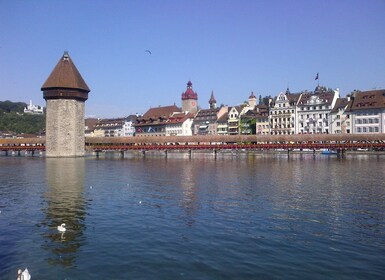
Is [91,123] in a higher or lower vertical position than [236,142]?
higher

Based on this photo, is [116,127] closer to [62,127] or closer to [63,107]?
[62,127]

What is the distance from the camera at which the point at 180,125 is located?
98.2 meters

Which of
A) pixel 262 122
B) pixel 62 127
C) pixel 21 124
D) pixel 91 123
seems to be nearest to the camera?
pixel 62 127

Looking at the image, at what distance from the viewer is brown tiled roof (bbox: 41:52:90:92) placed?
58031mm

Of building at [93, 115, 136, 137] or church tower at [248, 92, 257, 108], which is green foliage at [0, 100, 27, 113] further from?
church tower at [248, 92, 257, 108]

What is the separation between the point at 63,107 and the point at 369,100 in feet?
164

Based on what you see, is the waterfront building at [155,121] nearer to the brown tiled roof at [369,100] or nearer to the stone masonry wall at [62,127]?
the stone masonry wall at [62,127]

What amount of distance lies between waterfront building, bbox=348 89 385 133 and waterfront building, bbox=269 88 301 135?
12.9 m

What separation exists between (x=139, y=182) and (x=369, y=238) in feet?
53.2

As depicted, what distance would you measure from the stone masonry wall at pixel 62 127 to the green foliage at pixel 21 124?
243 ft

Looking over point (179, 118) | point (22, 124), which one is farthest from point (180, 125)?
point (22, 124)

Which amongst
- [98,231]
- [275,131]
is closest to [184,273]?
[98,231]

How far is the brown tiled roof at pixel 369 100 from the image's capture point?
65750 mm

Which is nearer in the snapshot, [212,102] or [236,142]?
[236,142]
